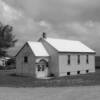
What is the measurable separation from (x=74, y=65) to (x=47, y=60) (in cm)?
→ 543

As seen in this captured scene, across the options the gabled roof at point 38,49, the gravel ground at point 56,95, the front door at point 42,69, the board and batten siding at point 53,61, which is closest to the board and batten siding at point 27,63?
the gabled roof at point 38,49

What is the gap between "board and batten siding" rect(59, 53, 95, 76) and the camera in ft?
104

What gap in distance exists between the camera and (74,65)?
112ft

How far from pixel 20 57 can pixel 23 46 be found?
6.96 ft

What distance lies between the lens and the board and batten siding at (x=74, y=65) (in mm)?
31797

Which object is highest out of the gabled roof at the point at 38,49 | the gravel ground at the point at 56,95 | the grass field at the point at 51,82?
the gabled roof at the point at 38,49

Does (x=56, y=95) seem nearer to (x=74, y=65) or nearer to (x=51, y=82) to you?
(x=51, y=82)

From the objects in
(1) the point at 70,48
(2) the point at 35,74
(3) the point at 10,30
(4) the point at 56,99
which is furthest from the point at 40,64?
(3) the point at 10,30

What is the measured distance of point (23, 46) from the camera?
3297 cm

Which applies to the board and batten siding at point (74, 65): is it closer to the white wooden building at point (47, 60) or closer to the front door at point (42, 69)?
the white wooden building at point (47, 60)

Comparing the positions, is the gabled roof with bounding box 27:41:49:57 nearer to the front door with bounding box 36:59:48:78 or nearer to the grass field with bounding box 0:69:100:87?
the front door with bounding box 36:59:48:78

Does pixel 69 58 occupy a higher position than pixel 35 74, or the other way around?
pixel 69 58

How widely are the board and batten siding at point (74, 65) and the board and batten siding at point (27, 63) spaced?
4.72 metres

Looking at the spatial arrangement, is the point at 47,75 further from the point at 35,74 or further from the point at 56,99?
the point at 56,99
